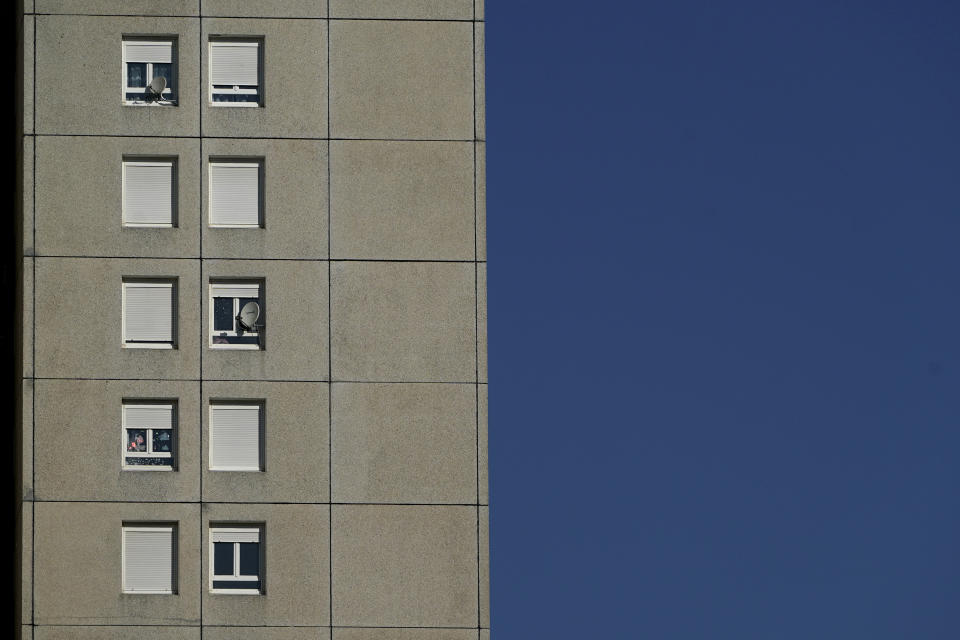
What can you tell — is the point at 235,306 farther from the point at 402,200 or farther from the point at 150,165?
the point at 402,200

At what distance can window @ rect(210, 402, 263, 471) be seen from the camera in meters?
36.4

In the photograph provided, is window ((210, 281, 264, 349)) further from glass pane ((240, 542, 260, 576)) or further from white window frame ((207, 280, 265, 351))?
glass pane ((240, 542, 260, 576))

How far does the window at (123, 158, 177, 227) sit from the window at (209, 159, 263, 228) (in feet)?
2.74

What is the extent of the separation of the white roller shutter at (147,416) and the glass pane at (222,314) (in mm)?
1930

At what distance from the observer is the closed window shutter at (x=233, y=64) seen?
123 feet

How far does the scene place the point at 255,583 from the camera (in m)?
36.0

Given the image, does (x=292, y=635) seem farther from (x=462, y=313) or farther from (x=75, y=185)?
(x=75, y=185)

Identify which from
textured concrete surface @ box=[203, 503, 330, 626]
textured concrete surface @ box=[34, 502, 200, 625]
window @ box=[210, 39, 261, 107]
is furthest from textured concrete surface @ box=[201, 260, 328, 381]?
window @ box=[210, 39, 261, 107]

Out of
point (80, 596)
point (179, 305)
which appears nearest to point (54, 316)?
point (179, 305)

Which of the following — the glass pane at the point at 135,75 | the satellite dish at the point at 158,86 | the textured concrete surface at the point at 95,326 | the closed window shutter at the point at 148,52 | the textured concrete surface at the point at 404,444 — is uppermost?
the closed window shutter at the point at 148,52

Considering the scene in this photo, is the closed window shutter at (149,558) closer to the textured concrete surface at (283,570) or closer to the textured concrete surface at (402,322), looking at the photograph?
the textured concrete surface at (283,570)

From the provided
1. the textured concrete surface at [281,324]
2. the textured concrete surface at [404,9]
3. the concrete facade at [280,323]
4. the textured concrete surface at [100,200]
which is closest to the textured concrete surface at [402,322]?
the concrete facade at [280,323]

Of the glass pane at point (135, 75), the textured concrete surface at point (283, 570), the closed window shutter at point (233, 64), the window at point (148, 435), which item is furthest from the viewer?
the closed window shutter at point (233, 64)

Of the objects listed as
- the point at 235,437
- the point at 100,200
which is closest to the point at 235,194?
the point at 100,200
